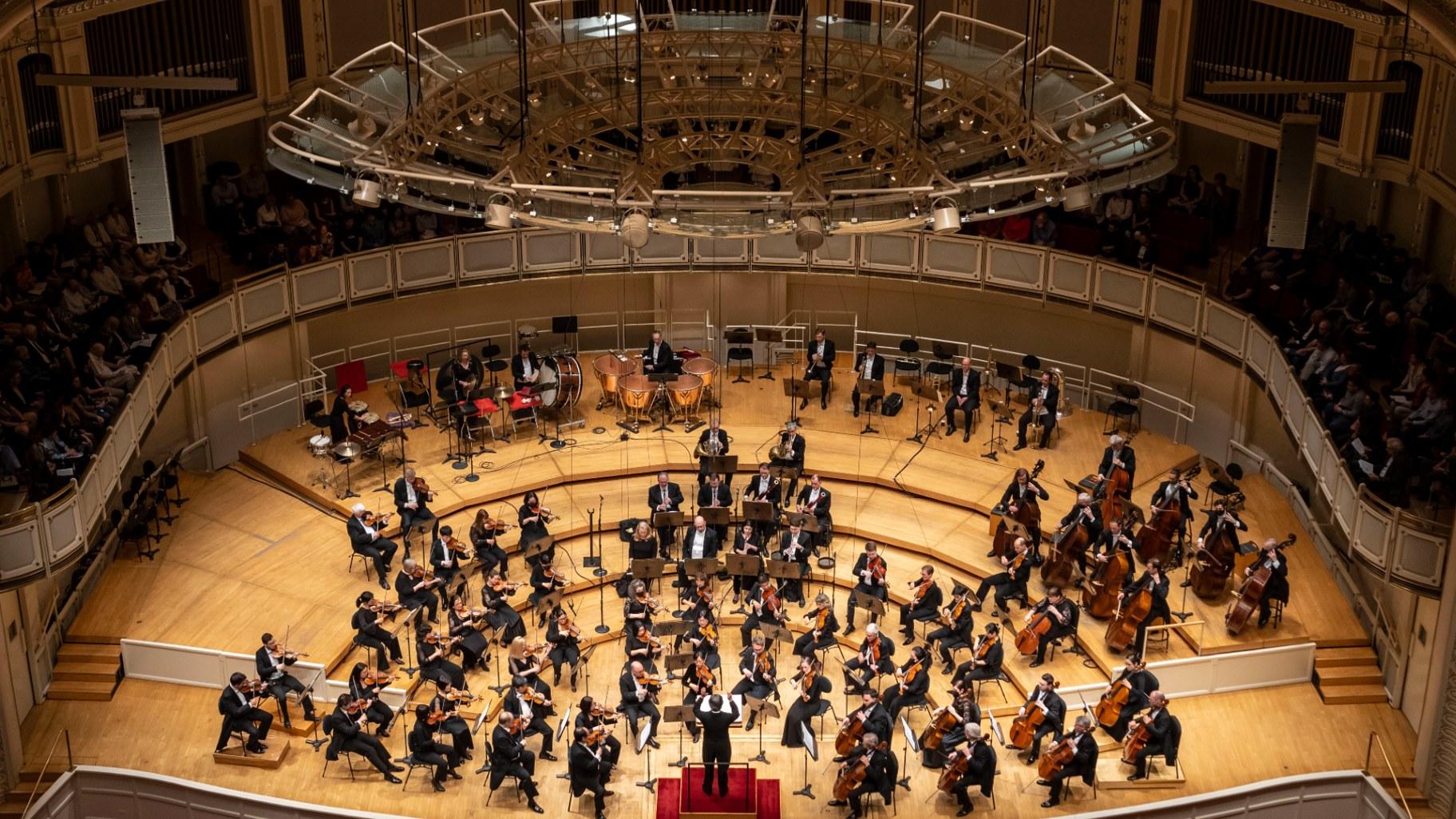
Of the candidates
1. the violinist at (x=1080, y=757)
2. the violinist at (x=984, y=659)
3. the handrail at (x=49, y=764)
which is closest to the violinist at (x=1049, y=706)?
the violinist at (x=1080, y=757)

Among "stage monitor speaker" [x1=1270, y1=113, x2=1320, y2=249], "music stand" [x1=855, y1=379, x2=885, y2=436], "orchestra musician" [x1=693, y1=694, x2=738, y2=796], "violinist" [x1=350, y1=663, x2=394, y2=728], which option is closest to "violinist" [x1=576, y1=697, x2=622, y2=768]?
"orchestra musician" [x1=693, y1=694, x2=738, y2=796]

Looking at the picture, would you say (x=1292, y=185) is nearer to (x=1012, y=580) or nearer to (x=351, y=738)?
(x=1012, y=580)

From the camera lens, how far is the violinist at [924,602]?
18.6 meters

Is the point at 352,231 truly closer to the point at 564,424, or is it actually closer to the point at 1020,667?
the point at 564,424

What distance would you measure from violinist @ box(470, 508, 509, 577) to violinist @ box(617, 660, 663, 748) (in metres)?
2.59

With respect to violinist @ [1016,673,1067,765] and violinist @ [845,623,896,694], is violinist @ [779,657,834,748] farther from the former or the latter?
violinist @ [1016,673,1067,765]

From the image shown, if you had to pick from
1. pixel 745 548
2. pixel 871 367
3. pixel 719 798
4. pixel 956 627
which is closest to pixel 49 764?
pixel 719 798

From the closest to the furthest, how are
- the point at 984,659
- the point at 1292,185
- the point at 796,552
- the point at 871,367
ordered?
the point at 1292,185 → the point at 984,659 → the point at 796,552 → the point at 871,367

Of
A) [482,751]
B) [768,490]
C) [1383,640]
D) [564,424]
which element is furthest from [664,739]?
[1383,640]

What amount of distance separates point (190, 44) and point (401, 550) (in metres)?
7.25

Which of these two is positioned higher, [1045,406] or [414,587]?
[1045,406]

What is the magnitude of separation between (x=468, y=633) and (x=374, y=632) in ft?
3.24

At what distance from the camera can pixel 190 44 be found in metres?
22.0

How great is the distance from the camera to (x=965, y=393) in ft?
71.7
